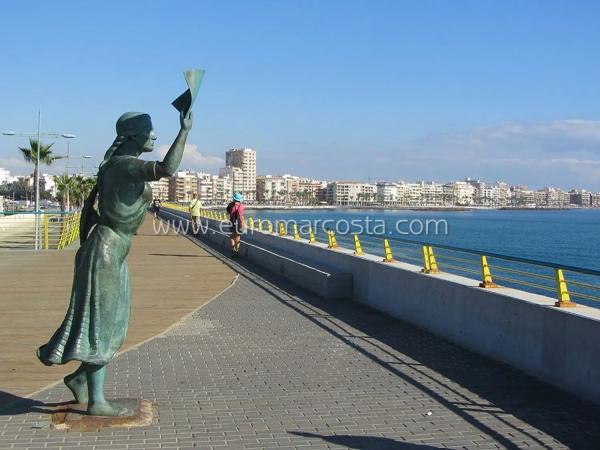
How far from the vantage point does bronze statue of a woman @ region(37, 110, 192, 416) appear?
5801mm

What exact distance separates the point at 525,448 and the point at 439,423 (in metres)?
0.83

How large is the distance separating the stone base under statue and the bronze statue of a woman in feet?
0.22

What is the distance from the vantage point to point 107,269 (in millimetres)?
5898

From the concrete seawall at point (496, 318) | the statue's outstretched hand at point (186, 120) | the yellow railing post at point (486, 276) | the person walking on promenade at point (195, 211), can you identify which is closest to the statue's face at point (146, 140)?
the statue's outstretched hand at point (186, 120)

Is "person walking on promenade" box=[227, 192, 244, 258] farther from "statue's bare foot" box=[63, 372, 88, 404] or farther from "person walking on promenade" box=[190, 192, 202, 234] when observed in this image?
"statue's bare foot" box=[63, 372, 88, 404]

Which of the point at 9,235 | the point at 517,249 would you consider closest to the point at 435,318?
the point at 9,235

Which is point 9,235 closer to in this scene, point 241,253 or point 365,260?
point 241,253

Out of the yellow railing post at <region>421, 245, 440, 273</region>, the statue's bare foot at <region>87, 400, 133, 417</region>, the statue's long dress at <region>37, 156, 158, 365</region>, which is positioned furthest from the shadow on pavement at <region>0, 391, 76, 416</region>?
the yellow railing post at <region>421, 245, 440, 273</region>

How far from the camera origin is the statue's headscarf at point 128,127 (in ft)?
19.8

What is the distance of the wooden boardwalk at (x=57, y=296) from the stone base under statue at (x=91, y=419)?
1.07m

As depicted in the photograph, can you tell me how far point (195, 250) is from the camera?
88.9 ft

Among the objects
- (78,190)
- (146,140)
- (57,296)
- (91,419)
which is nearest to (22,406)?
(91,419)

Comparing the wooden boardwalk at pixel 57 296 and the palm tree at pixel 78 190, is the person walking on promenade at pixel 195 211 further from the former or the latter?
the palm tree at pixel 78 190

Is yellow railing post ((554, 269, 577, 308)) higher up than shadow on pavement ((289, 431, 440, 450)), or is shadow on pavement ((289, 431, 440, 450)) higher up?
yellow railing post ((554, 269, 577, 308))
